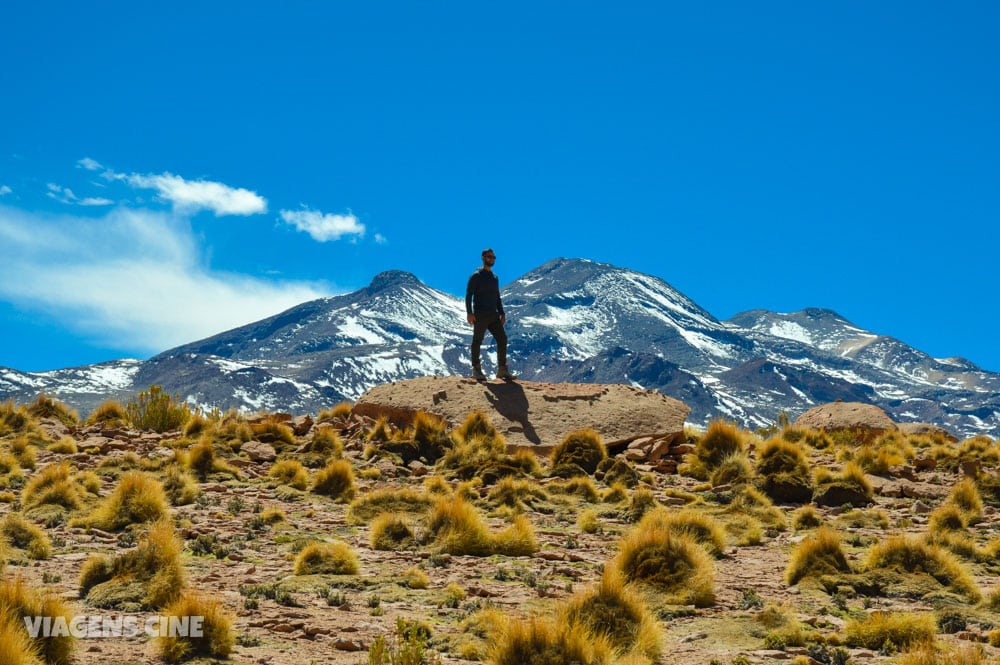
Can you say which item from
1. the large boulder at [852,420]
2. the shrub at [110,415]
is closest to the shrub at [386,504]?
the shrub at [110,415]

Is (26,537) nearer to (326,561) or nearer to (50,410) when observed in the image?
(326,561)

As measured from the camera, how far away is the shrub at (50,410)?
23.9 meters

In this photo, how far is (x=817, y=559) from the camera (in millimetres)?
10594

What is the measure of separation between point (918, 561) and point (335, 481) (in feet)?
28.9

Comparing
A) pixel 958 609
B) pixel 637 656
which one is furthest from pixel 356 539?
pixel 958 609

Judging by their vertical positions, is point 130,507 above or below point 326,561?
above

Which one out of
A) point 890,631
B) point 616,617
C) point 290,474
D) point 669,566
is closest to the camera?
point 616,617

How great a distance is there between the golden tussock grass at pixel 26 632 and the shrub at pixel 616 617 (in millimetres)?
3585

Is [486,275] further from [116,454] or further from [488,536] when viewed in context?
[488,536]

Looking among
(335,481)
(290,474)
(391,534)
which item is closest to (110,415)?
(290,474)

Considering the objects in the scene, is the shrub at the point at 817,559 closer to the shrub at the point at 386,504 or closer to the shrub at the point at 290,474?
the shrub at the point at 386,504

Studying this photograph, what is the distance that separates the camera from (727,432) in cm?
1953

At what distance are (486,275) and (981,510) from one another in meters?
10.7

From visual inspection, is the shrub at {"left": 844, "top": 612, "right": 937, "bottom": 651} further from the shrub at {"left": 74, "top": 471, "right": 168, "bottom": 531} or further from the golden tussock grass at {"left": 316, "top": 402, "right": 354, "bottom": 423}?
the golden tussock grass at {"left": 316, "top": 402, "right": 354, "bottom": 423}
